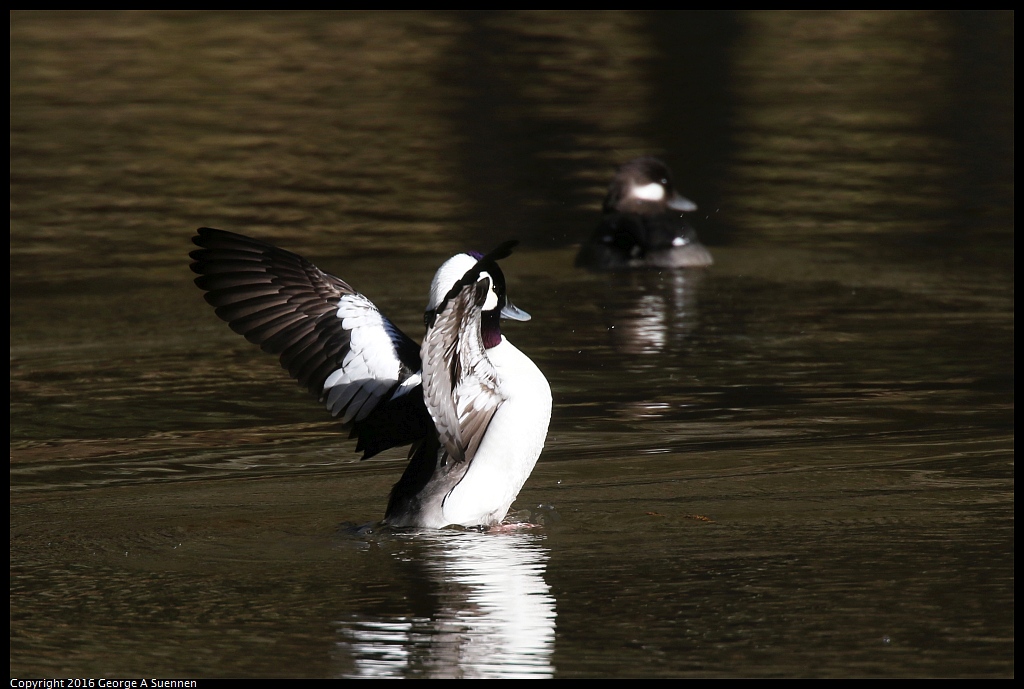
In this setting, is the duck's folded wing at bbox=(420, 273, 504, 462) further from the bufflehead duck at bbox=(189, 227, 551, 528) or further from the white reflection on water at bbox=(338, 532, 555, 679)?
the white reflection on water at bbox=(338, 532, 555, 679)

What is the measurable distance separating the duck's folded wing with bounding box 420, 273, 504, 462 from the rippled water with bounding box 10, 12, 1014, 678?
16.3 inches

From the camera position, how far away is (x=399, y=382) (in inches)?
239

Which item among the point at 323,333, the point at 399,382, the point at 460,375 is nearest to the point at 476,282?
the point at 460,375

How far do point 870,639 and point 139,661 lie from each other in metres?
2.16

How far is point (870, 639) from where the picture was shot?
470 centimetres

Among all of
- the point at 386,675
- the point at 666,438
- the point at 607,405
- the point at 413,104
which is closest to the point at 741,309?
the point at 607,405

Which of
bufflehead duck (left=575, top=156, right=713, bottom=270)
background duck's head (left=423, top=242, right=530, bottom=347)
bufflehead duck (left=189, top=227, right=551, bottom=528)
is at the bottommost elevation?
bufflehead duck (left=575, top=156, right=713, bottom=270)

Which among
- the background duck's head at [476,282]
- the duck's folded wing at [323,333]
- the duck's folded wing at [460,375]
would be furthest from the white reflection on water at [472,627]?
the background duck's head at [476,282]

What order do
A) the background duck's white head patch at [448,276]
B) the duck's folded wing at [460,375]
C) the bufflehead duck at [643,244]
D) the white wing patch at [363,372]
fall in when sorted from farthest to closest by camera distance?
the bufflehead duck at [643,244], the white wing patch at [363,372], the background duck's white head patch at [448,276], the duck's folded wing at [460,375]

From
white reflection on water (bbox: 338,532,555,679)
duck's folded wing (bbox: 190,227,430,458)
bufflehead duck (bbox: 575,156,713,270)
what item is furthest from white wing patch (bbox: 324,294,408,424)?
bufflehead duck (bbox: 575,156,713,270)

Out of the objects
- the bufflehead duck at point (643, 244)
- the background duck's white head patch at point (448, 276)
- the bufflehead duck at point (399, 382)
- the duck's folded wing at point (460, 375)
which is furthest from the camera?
the bufflehead duck at point (643, 244)

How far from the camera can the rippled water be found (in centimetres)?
492

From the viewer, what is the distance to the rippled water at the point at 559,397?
4918 millimetres

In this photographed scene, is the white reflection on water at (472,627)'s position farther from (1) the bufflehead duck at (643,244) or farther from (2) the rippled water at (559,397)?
(1) the bufflehead duck at (643,244)
